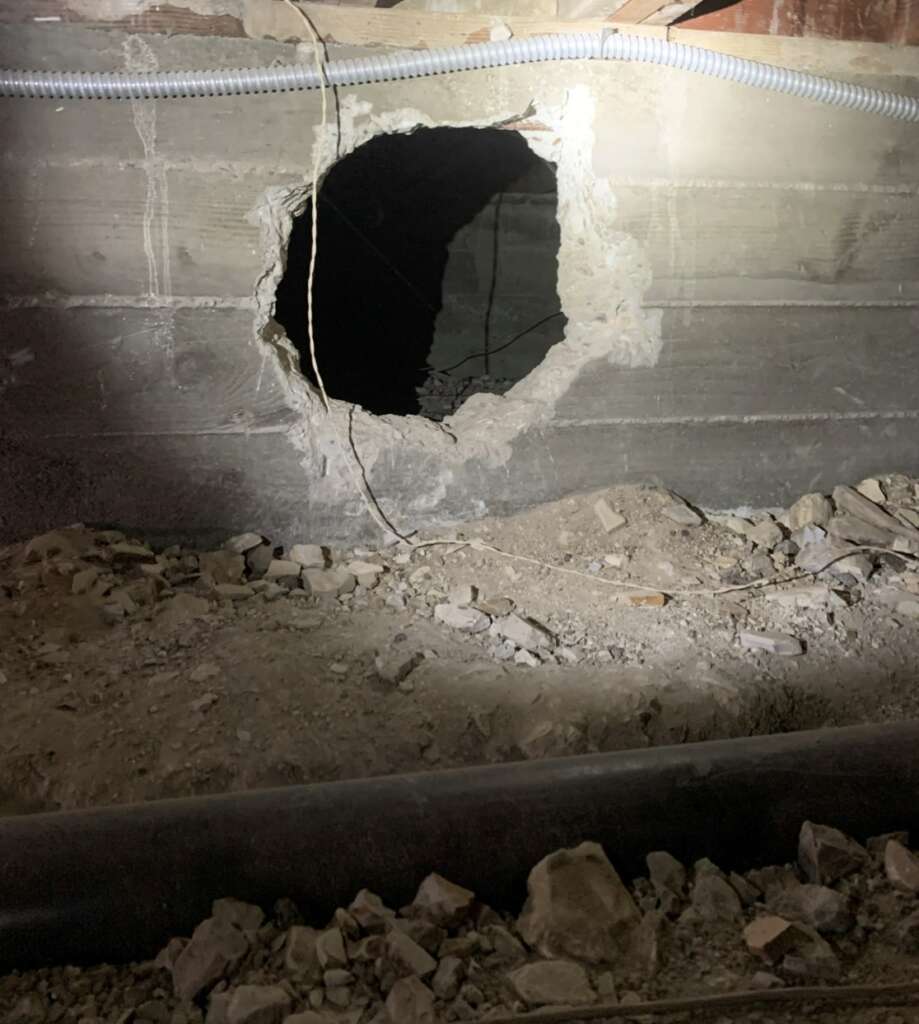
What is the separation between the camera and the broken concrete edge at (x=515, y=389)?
2854 mm

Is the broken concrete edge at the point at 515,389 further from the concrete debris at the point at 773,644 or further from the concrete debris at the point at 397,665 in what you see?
the concrete debris at the point at 773,644

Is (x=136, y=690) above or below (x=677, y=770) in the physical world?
below

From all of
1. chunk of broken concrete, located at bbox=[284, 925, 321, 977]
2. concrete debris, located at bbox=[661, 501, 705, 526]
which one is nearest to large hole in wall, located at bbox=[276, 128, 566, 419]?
concrete debris, located at bbox=[661, 501, 705, 526]

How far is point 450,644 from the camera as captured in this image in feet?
8.34

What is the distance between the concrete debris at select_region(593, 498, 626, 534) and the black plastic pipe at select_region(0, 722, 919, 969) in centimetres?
129

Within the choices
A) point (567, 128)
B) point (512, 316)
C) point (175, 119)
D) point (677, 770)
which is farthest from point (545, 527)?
point (512, 316)

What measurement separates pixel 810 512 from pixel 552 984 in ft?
7.15

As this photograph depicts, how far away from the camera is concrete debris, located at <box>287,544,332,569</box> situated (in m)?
2.96

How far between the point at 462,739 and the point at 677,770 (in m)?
0.62

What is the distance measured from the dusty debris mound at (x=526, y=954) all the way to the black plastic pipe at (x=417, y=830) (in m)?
0.04

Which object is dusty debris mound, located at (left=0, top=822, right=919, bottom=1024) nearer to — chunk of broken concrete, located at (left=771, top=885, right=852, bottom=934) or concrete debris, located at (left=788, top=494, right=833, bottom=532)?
chunk of broken concrete, located at (left=771, top=885, right=852, bottom=934)

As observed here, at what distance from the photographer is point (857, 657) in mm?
2566

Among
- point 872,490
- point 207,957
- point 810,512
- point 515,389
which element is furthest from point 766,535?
point 207,957

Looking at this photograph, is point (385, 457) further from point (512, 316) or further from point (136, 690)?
point (512, 316)
